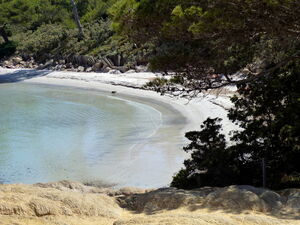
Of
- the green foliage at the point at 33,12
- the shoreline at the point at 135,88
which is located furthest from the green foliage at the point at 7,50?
the shoreline at the point at 135,88

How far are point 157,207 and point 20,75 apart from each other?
32789mm

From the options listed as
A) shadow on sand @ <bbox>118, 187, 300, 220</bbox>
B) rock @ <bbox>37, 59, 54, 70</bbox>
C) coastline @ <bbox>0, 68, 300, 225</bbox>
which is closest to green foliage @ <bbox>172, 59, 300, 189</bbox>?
coastline @ <bbox>0, 68, 300, 225</bbox>

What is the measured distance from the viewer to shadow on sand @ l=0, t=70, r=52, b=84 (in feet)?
120

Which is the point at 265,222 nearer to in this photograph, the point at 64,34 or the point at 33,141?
the point at 33,141

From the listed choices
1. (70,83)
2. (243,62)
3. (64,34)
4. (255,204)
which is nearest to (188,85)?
(243,62)

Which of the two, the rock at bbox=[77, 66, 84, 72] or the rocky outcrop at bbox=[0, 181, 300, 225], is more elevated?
the rock at bbox=[77, 66, 84, 72]

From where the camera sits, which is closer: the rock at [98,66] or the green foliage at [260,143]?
the green foliage at [260,143]

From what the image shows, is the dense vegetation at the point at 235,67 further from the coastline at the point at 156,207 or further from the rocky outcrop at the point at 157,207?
the rocky outcrop at the point at 157,207

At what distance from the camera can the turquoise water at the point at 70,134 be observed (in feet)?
44.1

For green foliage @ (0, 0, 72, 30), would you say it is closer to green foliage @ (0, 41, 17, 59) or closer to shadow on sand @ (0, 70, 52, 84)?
green foliage @ (0, 41, 17, 59)

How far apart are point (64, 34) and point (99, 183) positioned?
3160 centimetres

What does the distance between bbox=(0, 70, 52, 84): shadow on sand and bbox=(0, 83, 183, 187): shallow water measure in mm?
9939

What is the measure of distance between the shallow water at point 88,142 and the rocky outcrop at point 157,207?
4.77 meters

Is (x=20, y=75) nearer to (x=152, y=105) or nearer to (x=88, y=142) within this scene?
(x=152, y=105)
